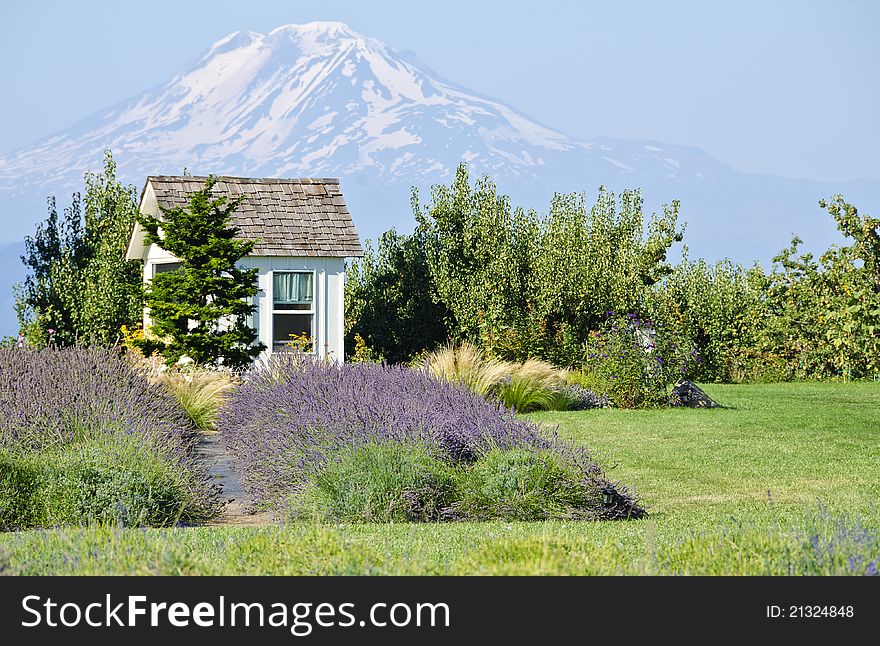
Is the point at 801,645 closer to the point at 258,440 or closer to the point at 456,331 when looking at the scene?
the point at 258,440

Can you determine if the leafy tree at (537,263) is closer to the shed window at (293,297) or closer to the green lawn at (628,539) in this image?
the shed window at (293,297)

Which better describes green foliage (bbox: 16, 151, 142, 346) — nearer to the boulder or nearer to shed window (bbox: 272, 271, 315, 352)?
Result: shed window (bbox: 272, 271, 315, 352)

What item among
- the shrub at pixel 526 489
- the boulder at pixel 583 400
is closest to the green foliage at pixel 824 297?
the boulder at pixel 583 400

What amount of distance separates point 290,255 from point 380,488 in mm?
12789

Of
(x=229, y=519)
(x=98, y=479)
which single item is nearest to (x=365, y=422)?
(x=229, y=519)

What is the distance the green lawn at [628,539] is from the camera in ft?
16.3

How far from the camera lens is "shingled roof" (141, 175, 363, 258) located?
19953 mm

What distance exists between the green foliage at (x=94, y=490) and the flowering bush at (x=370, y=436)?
0.77m

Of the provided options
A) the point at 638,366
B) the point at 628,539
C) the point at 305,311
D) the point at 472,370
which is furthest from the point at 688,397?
the point at 628,539

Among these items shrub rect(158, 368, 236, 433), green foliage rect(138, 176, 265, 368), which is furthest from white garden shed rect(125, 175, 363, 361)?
shrub rect(158, 368, 236, 433)

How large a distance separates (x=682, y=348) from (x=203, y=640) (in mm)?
13281

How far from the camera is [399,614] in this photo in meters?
4.24

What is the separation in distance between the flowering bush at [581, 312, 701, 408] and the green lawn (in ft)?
15.7

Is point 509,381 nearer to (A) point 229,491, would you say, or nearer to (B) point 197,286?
(B) point 197,286
